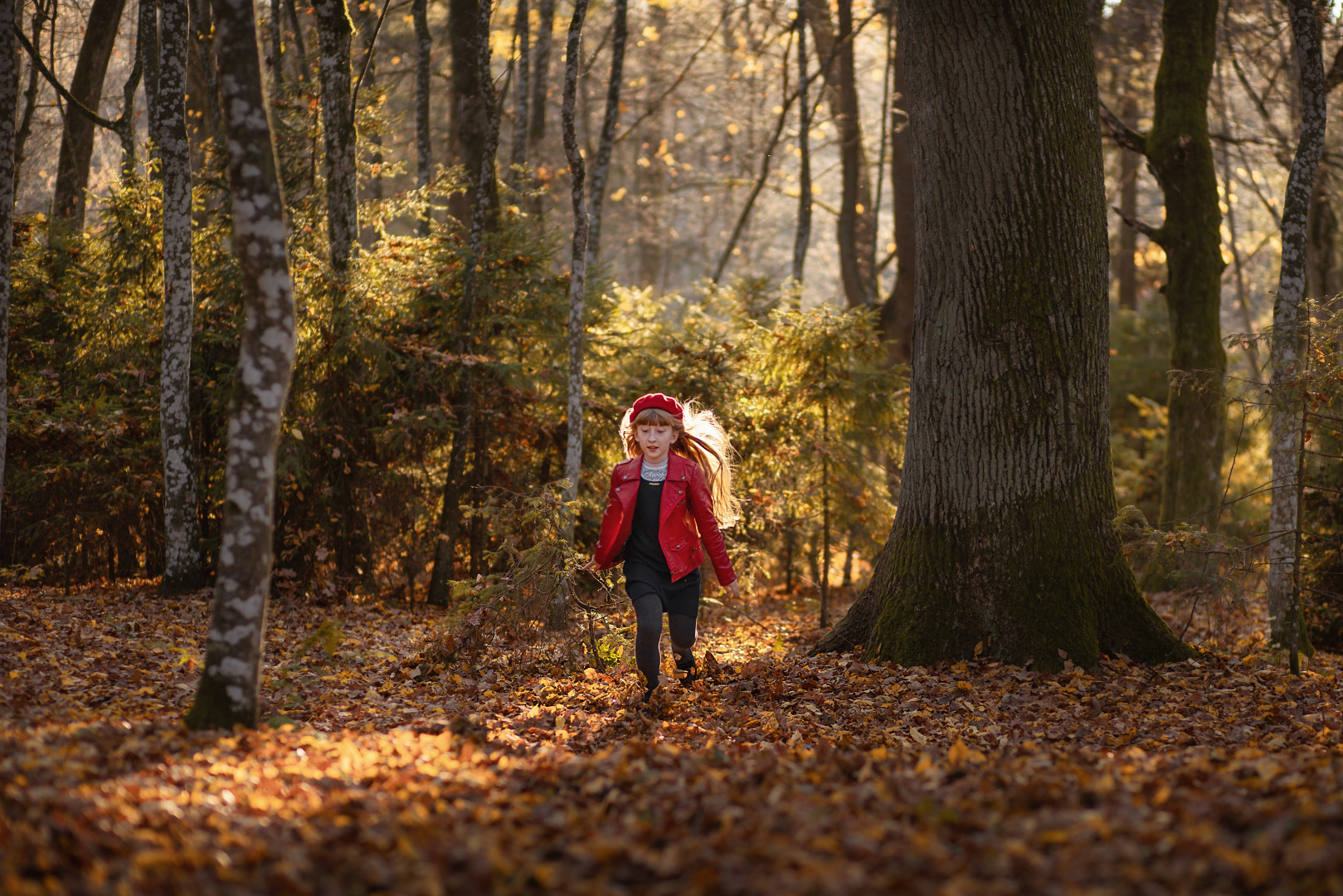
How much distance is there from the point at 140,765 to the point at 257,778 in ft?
1.71

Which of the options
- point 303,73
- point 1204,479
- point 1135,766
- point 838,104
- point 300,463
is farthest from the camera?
point 838,104

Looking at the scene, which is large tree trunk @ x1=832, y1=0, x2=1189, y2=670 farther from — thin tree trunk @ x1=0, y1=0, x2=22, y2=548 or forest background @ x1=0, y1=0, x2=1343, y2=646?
thin tree trunk @ x1=0, y1=0, x2=22, y2=548

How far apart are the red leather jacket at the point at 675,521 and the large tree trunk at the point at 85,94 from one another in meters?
10.7

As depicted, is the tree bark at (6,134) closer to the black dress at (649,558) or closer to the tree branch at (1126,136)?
the black dress at (649,558)

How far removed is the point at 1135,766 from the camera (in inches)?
145

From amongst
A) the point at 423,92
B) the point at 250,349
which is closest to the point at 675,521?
the point at 250,349

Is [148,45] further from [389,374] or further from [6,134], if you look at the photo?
[6,134]

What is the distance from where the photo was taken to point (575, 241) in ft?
27.1

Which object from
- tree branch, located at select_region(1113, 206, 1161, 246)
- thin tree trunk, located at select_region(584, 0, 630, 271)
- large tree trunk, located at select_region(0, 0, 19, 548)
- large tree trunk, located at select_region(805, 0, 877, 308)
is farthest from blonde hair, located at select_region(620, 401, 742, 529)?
large tree trunk, located at select_region(805, 0, 877, 308)

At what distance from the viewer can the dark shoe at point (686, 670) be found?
19.2ft

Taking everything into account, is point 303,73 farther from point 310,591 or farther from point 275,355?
point 275,355

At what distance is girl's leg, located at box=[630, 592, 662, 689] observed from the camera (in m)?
5.34

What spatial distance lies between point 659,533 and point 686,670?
104cm

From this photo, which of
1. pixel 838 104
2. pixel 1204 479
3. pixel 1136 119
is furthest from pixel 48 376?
pixel 1136 119
